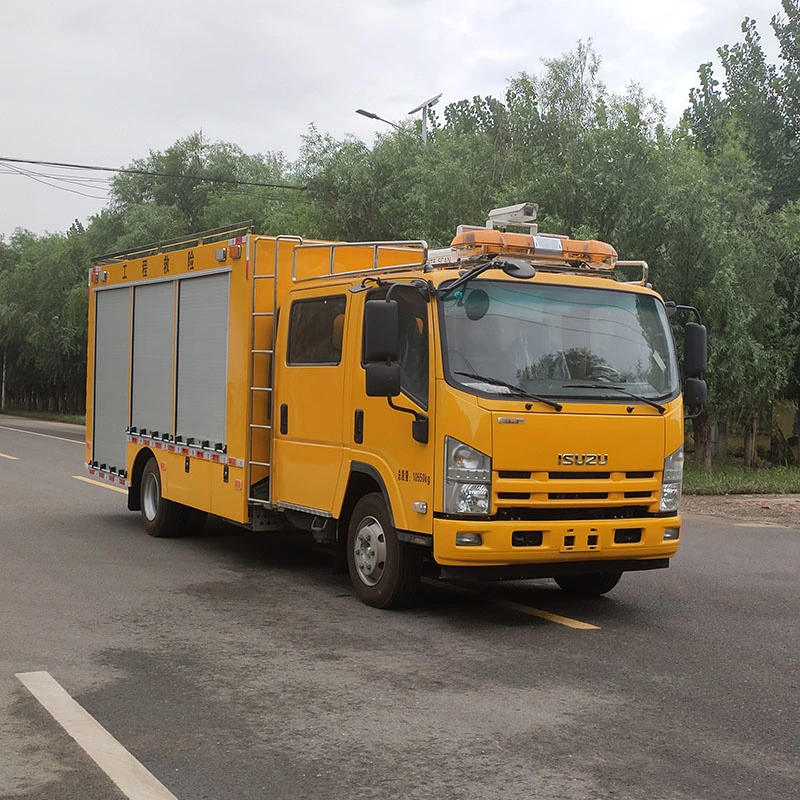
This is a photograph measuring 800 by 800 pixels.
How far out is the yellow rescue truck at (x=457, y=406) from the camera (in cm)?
757

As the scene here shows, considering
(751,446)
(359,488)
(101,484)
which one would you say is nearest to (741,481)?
(751,446)

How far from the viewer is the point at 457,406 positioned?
7.53 metres

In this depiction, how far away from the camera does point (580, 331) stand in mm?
8039

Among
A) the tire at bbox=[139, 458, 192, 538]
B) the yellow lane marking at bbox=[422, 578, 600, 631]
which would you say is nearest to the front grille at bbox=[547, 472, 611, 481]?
the yellow lane marking at bbox=[422, 578, 600, 631]

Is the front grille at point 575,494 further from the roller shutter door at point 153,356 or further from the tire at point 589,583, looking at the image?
the roller shutter door at point 153,356

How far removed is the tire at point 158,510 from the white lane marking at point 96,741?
17.7ft

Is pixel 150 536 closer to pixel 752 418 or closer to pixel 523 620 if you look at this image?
pixel 523 620

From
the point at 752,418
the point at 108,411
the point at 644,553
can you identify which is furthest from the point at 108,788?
the point at 752,418

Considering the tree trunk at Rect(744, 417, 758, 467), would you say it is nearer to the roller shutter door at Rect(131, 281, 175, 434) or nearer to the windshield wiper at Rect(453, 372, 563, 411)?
the roller shutter door at Rect(131, 281, 175, 434)

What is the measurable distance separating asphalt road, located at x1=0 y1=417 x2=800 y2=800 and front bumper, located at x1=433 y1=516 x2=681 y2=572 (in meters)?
0.49

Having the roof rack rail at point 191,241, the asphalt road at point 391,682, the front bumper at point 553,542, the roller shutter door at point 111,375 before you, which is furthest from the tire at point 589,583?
the roller shutter door at point 111,375

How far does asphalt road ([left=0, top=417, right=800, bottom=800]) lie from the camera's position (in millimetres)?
4809

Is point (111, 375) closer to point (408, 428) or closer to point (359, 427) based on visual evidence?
point (359, 427)

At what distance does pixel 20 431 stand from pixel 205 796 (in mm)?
32316
